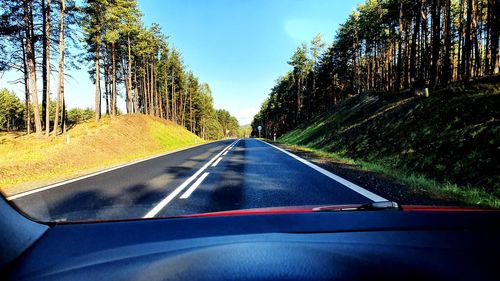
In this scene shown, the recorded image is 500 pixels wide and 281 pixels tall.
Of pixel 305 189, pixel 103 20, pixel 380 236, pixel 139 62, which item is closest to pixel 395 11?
pixel 103 20

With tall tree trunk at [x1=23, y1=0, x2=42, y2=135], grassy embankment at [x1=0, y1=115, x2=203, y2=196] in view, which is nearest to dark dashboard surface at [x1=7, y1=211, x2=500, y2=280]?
grassy embankment at [x1=0, y1=115, x2=203, y2=196]

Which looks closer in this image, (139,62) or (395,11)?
(395,11)

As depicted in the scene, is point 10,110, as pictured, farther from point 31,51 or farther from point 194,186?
point 194,186

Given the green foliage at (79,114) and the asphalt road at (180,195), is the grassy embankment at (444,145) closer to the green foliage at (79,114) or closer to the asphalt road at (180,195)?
the asphalt road at (180,195)

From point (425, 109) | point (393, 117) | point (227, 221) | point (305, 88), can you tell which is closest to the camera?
point (227, 221)

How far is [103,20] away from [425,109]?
27822 millimetres

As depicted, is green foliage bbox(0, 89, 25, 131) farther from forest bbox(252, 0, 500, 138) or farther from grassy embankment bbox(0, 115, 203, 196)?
forest bbox(252, 0, 500, 138)

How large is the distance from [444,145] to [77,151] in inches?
728

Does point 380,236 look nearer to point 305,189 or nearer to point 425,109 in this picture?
point 305,189

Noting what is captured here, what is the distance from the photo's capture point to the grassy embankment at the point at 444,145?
7.09 meters

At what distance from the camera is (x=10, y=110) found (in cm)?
7562

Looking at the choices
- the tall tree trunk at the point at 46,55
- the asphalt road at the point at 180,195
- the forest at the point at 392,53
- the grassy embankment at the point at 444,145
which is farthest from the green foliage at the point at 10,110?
the grassy embankment at the point at 444,145

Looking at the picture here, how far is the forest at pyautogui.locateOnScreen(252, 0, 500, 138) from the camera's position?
25.2m

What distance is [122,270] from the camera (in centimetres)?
127
